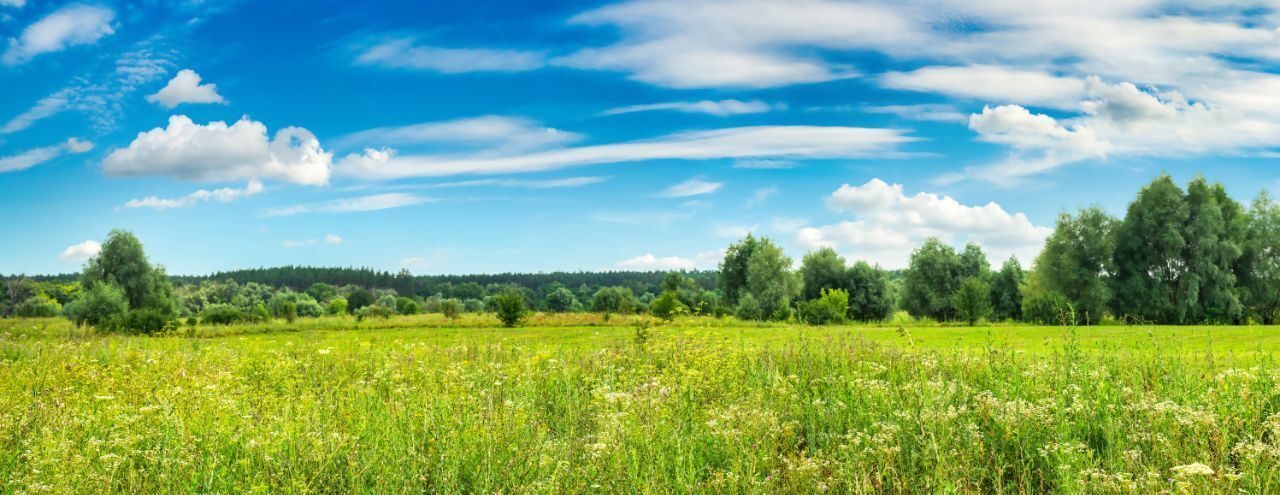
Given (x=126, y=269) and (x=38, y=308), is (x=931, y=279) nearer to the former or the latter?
(x=126, y=269)

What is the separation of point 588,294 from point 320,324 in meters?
130

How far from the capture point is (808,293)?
238ft

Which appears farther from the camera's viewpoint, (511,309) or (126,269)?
(126,269)

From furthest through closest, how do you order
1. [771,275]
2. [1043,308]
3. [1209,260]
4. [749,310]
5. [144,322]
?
[771,275]
[749,310]
[1209,260]
[1043,308]
[144,322]

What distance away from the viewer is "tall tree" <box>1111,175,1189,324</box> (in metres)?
49.4

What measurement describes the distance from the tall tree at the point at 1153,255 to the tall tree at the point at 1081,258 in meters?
0.91

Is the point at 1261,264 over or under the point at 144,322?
over

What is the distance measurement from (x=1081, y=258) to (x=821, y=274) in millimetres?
24110

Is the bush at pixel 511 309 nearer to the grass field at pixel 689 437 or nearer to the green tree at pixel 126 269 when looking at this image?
the grass field at pixel 689 437

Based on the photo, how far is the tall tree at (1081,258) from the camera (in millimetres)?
50344

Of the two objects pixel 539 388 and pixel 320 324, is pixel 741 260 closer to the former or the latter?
pixel 320 324

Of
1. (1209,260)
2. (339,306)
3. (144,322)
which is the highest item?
(1209,260)

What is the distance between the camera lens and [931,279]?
235 feet

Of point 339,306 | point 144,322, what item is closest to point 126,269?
point 339,306
